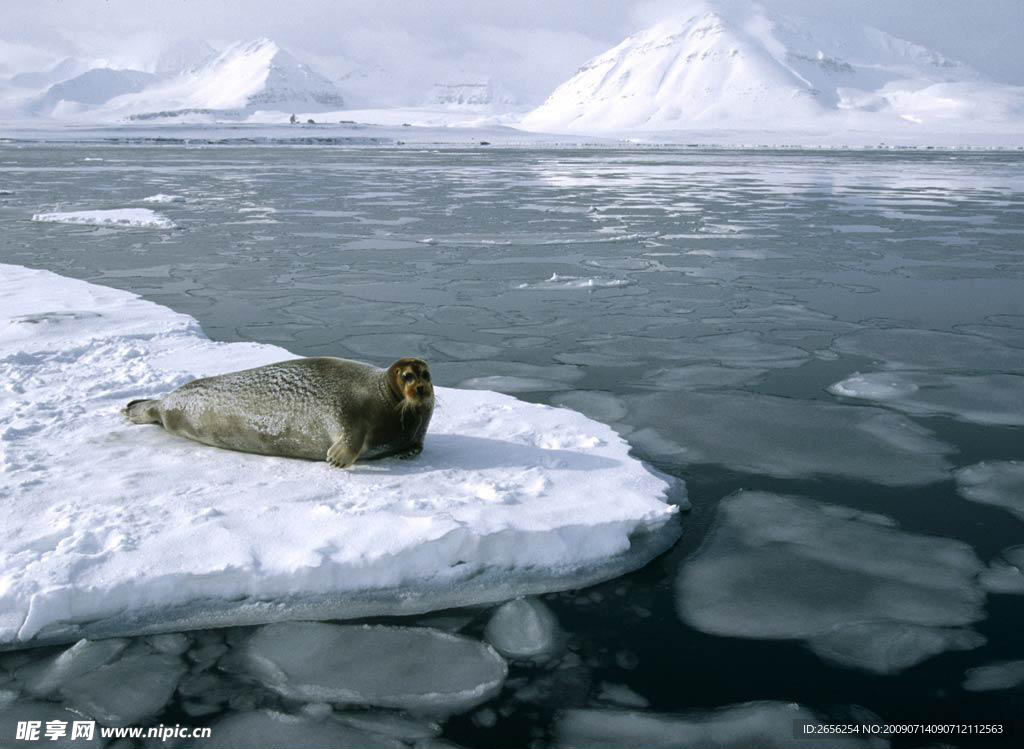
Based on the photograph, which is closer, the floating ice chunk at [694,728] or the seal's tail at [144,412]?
the floating ice chunk at [694,728]

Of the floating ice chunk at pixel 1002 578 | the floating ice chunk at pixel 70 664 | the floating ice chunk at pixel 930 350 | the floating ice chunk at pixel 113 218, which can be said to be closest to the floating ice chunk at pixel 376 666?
the floating ice chunk at pixel 70 664

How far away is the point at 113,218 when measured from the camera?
1252cm

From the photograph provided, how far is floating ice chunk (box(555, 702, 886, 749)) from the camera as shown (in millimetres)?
2168

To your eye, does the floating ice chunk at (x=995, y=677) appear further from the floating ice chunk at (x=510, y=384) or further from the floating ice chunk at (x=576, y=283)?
the floating ice chunk at (x=576, y=283)

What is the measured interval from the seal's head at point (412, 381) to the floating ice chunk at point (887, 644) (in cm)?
173

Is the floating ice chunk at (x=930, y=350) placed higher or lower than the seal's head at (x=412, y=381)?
lower

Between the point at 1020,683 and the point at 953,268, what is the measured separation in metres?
7.56

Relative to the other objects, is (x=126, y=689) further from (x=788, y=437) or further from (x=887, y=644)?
(x=788, y=437)

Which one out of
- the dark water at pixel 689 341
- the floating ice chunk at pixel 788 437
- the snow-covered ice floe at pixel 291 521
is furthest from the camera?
the floating ice chunk at pixel 788 437

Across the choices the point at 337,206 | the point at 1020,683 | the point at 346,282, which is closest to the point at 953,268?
the point at 346,282

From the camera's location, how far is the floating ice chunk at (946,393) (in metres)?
4.62

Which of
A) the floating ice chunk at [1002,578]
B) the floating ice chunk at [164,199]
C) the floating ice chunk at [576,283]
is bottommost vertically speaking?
the floating ice chunk at [1002,578]

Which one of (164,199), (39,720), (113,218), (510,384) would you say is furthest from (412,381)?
(164,199)

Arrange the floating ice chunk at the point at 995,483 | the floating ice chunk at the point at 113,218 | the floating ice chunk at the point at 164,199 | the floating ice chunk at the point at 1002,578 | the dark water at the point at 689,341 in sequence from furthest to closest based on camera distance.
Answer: the floating ice chunk at the point at 164,199
the floating ice chunk at the point at 113,218
the floating ice chunk at the point at 995,483
the floating ice chunk at the point at 1002,578
the dark water at the point at 689,341
